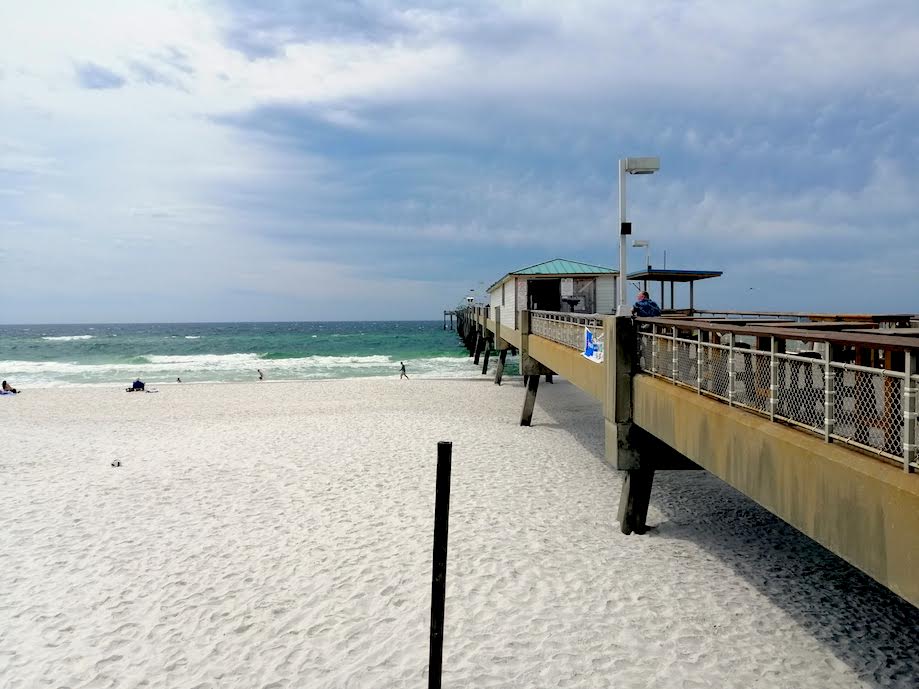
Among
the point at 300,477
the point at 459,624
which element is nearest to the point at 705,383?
the point at 459,624

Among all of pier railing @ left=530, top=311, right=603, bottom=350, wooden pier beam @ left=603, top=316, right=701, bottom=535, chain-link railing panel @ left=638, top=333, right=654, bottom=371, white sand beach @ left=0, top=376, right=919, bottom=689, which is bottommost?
white sand beach @ left=0, top=376, right=919, bottom=689

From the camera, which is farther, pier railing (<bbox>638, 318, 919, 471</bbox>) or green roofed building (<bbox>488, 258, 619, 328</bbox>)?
green roofed building (<bbox>488, 258, 619, 328</bbox>)

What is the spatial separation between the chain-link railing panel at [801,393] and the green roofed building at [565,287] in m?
14.7

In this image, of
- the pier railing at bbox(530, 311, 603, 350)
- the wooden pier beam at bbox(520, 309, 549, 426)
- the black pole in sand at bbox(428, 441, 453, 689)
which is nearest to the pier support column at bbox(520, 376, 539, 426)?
the wooden pier beam at bbox(520, 309, 549, 426)

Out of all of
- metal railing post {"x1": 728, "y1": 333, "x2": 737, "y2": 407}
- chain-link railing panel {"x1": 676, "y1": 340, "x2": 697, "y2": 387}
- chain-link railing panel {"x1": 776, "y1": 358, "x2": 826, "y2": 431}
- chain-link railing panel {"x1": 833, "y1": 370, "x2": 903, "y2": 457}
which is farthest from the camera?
chain-link railing panel {"x1": 676, "y1": 340, "x2": 697, "y2": 387}

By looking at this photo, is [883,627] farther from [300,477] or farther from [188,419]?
[188,419]

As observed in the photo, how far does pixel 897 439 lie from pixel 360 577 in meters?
5.64

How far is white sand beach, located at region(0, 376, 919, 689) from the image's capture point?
5766mm

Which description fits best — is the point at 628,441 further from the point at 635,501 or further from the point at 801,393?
the point at 801,393

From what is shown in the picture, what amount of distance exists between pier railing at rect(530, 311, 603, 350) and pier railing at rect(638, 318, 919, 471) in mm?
3267

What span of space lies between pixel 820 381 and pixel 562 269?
1534 centimetres

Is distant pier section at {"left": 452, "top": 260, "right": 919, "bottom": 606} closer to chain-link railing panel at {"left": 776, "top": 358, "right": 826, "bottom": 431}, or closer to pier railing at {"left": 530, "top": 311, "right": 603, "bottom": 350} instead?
chain-link railing panel at {"left": 776, "top": 358, "right": 826, "bottom": 431}

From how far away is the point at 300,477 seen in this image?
11.5 m

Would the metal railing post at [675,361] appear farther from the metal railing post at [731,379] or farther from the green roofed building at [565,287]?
the green roofed building at [565,287]
